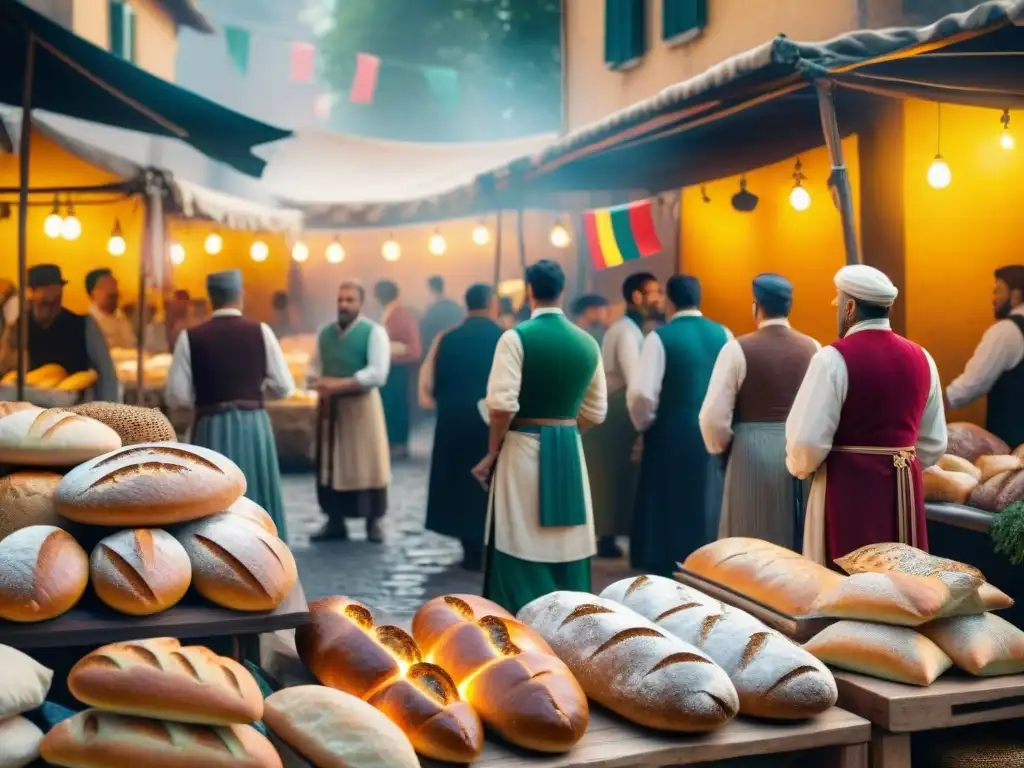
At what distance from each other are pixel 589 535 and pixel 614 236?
3818mm

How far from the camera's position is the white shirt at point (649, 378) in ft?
20.5

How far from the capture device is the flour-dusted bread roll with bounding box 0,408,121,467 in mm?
2416

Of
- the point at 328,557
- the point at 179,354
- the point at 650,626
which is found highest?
the point at 179,354

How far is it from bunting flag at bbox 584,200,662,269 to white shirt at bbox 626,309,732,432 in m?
2.18

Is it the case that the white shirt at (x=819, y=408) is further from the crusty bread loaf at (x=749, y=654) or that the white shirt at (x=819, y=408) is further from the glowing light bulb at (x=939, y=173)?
the glowing light bulb at (x=939, y=173)

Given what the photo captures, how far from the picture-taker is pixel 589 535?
5.21 m

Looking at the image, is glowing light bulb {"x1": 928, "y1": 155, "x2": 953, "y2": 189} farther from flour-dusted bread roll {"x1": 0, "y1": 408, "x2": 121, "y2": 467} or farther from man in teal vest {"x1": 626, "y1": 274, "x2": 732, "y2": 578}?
flour-dusted bread roll {"x1": 0, "y1": 408, "x2": 121, "y2": 467}

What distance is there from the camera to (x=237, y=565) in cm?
219

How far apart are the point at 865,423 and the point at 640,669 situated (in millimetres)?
1977

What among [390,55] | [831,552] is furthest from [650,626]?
[390,55]

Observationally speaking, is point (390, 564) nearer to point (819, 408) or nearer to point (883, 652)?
point (819, 408)

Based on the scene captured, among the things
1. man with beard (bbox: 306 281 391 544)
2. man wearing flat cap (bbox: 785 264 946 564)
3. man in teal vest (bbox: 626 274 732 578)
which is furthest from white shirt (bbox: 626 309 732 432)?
man wearing flat cap (bbox: 785 264 946 564)

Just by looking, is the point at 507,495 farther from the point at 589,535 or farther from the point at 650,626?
the point at 650,626

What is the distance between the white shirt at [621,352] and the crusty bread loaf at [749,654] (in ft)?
14.9
